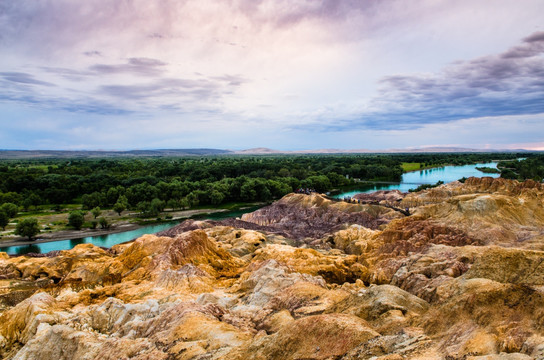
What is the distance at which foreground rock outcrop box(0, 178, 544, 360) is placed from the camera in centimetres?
1151

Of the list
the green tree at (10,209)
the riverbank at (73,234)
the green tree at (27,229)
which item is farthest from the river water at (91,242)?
the green tree at (10,209)

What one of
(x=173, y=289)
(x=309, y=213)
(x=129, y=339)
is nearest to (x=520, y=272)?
(x=129, y=339)

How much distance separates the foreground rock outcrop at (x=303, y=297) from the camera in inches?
453

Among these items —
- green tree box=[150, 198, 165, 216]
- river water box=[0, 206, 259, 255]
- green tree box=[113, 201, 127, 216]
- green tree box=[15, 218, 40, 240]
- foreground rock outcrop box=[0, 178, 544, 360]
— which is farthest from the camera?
green tree box=[150, 198, 165, 216]

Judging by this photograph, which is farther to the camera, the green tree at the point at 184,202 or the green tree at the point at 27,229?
the green tree at the point at 184,202

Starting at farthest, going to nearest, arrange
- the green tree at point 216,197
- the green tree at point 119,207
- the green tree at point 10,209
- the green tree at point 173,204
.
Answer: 1. the green tree at point 216,197
2. the green tree at point 173,204
3. the green tree at point 119,207
4. the green tree at point 10,209

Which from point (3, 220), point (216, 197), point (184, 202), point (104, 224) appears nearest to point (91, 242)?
point (104, 224)

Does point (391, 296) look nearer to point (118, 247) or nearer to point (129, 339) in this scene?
point (129, 339)

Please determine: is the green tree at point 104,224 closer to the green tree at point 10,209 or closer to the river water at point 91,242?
the river water at point 91,242

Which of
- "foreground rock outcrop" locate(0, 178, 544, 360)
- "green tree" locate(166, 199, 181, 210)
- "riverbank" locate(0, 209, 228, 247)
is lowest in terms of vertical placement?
"riverbank" locate(0, 209, 228, 247)

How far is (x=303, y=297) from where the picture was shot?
17484 mm

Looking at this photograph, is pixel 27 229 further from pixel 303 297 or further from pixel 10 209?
pixel 303 297

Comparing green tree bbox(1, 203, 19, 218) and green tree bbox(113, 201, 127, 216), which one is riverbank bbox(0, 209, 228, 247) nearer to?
green tree bbox(113, 201, 127, 216)

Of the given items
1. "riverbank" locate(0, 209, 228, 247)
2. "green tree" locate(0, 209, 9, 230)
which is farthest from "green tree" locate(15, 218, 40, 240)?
"green tree" locate(0, 209, 9, 230)
